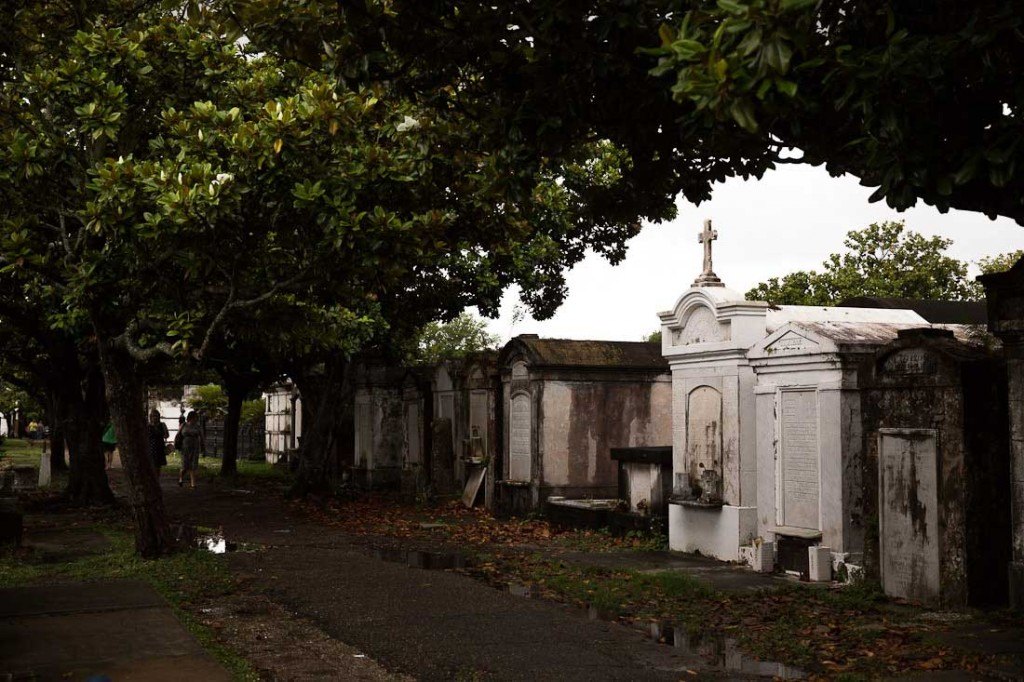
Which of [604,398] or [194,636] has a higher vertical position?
[604,398]

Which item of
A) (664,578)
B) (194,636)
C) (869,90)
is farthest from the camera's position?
(664,578)

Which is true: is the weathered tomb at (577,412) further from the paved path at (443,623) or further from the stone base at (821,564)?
the stone base at (821,564)

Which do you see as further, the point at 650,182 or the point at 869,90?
the point at 650,182

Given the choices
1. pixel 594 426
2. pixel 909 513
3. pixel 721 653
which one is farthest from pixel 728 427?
pixel 594 426

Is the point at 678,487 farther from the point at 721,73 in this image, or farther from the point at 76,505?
the point at 76,505

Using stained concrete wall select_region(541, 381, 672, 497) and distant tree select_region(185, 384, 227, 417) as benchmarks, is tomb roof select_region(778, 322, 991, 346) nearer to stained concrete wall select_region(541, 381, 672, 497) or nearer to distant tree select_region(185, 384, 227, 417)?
stained concrete wall select_region(541, 381, 672, 497)

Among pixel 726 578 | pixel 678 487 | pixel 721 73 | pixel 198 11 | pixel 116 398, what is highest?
pixel 198 11

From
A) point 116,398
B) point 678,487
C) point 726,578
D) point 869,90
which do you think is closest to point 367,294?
point 116,398

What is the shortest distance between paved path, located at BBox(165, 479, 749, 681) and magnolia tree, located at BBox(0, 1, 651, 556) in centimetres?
231

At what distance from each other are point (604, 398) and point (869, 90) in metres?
13.0

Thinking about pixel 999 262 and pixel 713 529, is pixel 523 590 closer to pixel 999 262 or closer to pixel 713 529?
pixel 713 529

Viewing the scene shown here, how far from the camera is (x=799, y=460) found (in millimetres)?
11633

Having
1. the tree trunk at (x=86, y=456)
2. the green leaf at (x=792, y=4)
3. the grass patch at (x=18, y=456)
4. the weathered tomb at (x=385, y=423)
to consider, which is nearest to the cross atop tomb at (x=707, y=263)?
the green leaf at (x=792, y=4)

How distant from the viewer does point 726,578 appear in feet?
37.1
